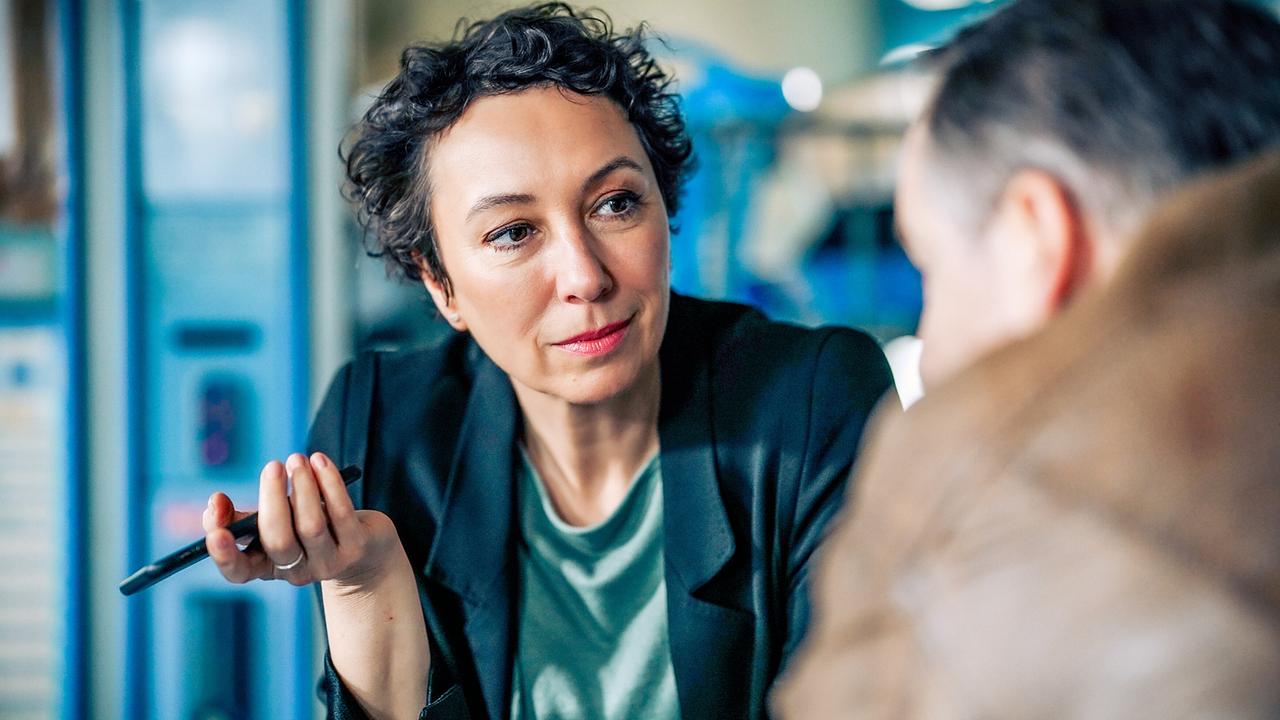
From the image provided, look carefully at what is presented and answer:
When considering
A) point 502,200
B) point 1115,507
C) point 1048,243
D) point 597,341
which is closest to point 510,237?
point 502,200

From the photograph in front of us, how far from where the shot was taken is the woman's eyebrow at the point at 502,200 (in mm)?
1153

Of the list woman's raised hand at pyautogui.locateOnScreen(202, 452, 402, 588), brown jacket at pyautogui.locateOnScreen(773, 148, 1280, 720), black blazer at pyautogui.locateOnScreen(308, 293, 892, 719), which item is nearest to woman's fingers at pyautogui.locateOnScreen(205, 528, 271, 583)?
woman's raised hand at pyautogui.locateOnScreen(202, 452, 402, 588)

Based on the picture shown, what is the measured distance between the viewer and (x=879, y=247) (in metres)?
3.13

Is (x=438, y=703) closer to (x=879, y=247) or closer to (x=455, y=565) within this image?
(x=455, y=565)

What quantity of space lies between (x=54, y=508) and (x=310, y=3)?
1.36 meters

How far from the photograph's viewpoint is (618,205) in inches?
47.7

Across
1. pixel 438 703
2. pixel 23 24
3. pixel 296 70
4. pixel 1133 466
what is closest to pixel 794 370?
pixel 438 703

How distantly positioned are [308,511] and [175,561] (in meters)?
0.14

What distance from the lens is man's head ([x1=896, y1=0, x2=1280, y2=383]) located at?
0.60 metres

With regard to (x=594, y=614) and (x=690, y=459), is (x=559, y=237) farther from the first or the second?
(x=594, y=614)

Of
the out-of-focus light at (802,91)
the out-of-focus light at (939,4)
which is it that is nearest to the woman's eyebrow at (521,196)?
the out-of-focus light at (802,91)

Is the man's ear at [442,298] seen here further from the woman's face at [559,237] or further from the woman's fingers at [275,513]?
the woman's fingers at [275,513]

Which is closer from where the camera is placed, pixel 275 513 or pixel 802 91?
pixel 275 513

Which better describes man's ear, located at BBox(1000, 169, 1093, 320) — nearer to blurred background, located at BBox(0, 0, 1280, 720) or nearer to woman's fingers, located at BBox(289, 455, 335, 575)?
woman's fingers, located at BBox(289, 455, 335, 575)
